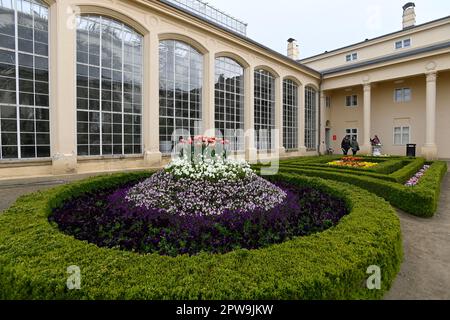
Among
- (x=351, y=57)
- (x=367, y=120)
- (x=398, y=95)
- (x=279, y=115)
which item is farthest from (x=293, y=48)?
(x=279, y=115)

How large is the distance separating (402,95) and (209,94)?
738 inches

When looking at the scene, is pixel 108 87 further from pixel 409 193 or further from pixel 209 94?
pixel 409 193

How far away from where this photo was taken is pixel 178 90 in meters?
15.3

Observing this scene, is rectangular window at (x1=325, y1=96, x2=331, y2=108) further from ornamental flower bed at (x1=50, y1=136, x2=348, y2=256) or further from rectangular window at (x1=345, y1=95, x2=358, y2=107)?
ornamental flower bed at (x1=50, y1=136, x2=348, y2=256)

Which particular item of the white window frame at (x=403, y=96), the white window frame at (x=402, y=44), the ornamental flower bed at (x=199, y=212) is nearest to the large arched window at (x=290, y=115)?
the white window frame at (x=403, y=96)

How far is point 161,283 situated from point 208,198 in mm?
3115

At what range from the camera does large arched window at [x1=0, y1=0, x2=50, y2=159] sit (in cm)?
971

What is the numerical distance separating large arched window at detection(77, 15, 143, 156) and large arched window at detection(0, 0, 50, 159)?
1.35 meters

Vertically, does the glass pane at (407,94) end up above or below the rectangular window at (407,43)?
below

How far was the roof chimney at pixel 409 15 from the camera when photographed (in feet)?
85.9

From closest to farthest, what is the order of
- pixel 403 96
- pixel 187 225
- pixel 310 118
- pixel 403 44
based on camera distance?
1. pixel 187 225
2. pixel 403 96
3. pixel 403 44
4. pixel 310 118

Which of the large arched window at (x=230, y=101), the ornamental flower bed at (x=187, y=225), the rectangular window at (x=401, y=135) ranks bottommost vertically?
the ornamental flower bed at (x=187, y=225)

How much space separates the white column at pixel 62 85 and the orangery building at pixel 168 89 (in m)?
0.04

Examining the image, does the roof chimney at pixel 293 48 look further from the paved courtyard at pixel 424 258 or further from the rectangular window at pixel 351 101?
the paved courtyard at pixel 424 258
